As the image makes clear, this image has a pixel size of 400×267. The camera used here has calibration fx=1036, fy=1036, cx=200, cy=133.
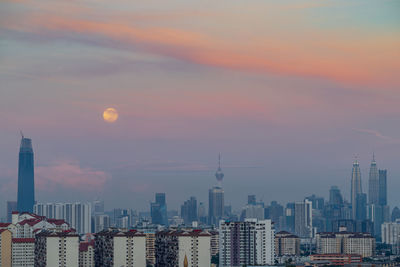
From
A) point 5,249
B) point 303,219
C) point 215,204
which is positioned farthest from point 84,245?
point 215,204

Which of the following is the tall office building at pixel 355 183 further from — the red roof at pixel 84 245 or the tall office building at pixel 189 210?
the red roof at pixel 84 245

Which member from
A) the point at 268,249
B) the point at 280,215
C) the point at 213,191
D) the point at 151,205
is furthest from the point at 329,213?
the point at 268,249

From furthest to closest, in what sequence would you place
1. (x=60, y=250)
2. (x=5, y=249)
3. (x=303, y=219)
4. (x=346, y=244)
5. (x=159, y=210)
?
(x=303, y=219) → (x=159, y=210) → (x=346, y=244) → (x=5, y=249) → (x=60, y=250)

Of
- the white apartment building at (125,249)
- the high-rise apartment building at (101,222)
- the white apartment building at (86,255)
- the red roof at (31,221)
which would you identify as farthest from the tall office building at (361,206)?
the white apartment building at (125,249)

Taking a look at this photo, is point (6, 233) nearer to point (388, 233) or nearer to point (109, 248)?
point (109, 248)

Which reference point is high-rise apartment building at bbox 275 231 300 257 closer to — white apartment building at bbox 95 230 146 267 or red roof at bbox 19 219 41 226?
red roof at bbox 19 219 41 226

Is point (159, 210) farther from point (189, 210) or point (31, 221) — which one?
point (31, 221)
